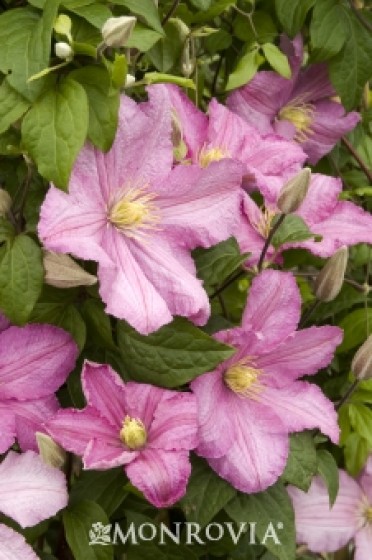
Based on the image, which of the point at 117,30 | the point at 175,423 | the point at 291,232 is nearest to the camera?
the point at 117,30

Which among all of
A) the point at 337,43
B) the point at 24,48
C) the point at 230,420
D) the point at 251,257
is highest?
the point at 24,48

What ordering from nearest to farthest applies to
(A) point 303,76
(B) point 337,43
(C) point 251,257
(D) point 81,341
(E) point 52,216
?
(E) point 52,216 → (D) point 81,341 → (C) point 251,257 → (B) point 337,43 → (A) point 303,76

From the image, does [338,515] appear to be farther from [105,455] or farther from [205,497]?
[105,455]

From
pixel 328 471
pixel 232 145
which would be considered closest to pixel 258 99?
pixel 232 145

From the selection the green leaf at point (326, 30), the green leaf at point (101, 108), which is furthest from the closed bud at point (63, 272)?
the green leaf at point (326, 30)

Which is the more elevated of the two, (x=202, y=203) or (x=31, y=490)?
(x=202, y=203)

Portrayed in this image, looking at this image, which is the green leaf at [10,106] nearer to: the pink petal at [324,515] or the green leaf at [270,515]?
the green leaf at [270,515]

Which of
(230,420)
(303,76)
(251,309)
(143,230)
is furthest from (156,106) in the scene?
(303,76)

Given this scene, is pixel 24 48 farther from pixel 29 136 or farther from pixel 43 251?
pixel 43 251
